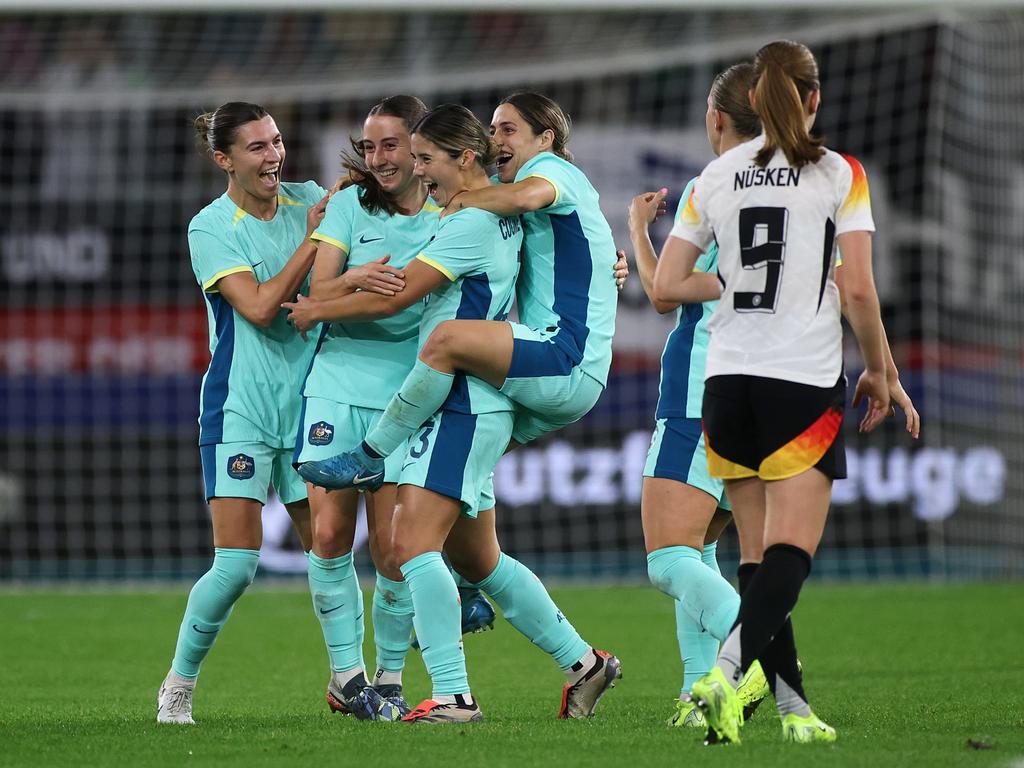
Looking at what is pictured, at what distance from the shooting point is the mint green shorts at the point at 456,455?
14.6 feet

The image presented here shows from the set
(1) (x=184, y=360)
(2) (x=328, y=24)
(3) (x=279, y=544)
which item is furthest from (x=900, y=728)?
(2) (x=328, y=24)

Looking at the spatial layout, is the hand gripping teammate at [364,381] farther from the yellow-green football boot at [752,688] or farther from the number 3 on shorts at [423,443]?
the yellow-green football boot at [752,688]

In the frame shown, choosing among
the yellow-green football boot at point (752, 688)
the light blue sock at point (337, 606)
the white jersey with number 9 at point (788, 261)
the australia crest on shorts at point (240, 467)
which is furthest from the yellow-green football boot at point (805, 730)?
the australia crest on shorts at point (240, 467)

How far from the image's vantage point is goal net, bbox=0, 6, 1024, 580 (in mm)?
10969

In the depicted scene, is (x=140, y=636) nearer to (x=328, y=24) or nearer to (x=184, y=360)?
(x=184, y=360)

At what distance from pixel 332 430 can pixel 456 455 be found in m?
0.55

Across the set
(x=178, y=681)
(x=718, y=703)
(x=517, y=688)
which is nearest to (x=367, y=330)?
(x=178, y=681)

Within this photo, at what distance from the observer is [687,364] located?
16.1ft

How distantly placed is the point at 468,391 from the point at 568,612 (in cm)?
503

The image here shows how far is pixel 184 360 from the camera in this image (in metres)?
11.5

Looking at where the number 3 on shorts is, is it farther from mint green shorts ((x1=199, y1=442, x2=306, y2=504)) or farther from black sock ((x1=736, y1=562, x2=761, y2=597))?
black sock ((x1=736, y1=562, x2=761, y2=597))

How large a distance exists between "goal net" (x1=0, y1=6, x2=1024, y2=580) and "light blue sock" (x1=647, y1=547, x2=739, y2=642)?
6100 mm

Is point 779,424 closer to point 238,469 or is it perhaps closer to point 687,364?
point 687,364

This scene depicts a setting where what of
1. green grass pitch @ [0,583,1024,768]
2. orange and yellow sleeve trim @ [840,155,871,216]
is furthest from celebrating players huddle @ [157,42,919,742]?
green grass pitch @ [0,583,1024,768]
